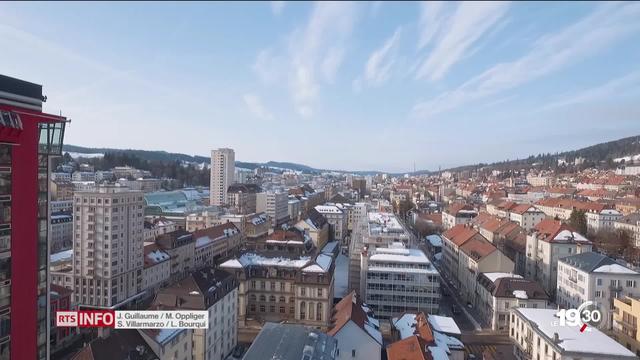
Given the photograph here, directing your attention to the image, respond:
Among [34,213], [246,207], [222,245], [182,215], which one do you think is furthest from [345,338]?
[246,207]

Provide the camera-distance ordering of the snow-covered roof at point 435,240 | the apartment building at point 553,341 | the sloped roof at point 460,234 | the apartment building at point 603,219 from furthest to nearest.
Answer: the snow-covered roof at point 435,240 → the apartment building at point 603,219 → the sloped roof at point 460,234 → the apartment building at point 553,341

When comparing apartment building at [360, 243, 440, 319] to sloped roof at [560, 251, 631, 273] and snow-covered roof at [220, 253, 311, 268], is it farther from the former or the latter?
sloped roof at [560, 251, 631, 273]

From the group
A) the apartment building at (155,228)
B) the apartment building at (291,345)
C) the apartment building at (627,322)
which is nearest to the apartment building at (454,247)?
the apartment building at (627,322)

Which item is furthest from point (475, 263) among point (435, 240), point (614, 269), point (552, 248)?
point (435, 240)

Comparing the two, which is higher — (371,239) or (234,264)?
(371,239)

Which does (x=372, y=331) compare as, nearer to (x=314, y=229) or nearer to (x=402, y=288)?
(x=402, y=288)

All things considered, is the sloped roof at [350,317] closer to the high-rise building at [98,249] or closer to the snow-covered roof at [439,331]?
the snow-covered roof at [439,331]
